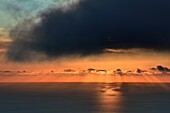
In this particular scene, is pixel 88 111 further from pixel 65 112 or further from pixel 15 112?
pixel 15 112

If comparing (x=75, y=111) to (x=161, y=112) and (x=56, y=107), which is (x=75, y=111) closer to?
(x=56, y=107)

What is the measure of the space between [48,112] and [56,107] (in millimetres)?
15039

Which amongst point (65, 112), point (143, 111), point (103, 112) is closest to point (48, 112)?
point (65, 112)

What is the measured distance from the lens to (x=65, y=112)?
132 metres

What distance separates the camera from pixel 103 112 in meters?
133

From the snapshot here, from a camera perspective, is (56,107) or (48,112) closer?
(48,112)

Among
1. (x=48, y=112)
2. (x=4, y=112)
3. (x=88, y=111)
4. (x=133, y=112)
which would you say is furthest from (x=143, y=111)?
(x=4, y=112)

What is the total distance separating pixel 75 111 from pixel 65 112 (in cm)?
276

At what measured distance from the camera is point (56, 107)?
142875 millimetres

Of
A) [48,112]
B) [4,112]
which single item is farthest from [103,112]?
[4,112]

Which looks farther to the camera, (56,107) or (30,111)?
(56,107)

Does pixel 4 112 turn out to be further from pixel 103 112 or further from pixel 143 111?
pixel 143 111

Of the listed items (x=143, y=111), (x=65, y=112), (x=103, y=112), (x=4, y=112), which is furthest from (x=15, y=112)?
(x=143, y=111)

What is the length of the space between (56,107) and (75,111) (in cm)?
1095
